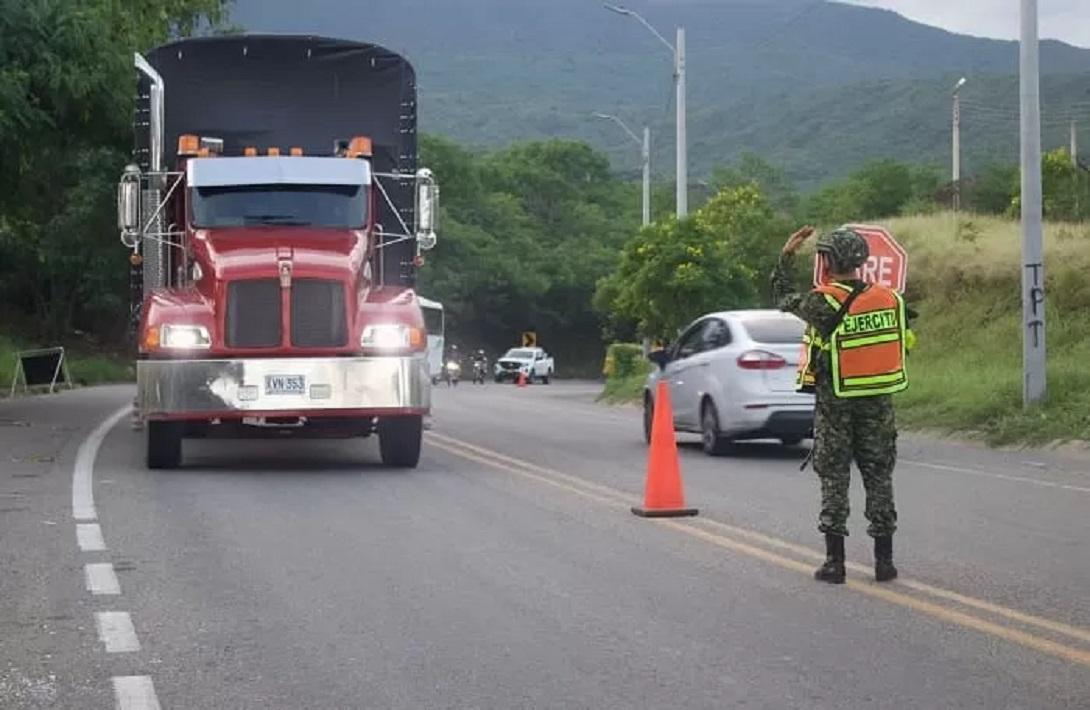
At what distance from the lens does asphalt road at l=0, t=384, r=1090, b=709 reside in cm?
738

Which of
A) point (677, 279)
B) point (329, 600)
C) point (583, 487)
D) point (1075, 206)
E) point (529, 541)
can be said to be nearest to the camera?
point (329, 600)

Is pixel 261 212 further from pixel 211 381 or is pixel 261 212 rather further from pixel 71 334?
pixel 71 334

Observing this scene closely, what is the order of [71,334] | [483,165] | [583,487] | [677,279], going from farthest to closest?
[483,165], [71,334], [677,279], [583,487]

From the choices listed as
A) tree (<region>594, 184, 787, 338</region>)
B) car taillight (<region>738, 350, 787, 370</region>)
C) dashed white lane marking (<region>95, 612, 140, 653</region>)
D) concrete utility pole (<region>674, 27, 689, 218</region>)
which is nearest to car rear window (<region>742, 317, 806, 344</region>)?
car taillight (<region>738, 350, 787, 370</region>)

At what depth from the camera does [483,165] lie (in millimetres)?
100688

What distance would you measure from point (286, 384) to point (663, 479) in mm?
4452

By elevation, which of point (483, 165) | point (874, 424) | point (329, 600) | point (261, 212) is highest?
point (483, 165)

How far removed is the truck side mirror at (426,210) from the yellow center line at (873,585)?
8.16ft

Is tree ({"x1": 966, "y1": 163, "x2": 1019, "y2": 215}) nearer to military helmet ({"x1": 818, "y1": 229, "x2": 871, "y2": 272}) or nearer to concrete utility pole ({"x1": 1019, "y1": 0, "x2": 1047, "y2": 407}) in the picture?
concrete utility pole ({"x1": 1019, "y1": 0, "x2": 1047, "y2": 407})

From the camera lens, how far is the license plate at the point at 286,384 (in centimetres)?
1639

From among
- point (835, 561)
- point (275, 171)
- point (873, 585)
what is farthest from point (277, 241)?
point (873, 585)

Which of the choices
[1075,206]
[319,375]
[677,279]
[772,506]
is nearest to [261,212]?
[319,375]

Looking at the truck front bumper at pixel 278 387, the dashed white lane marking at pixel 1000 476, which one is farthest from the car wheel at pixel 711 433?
the truck front bumper at pixel 278 387

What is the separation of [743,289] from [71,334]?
38.7 meters
